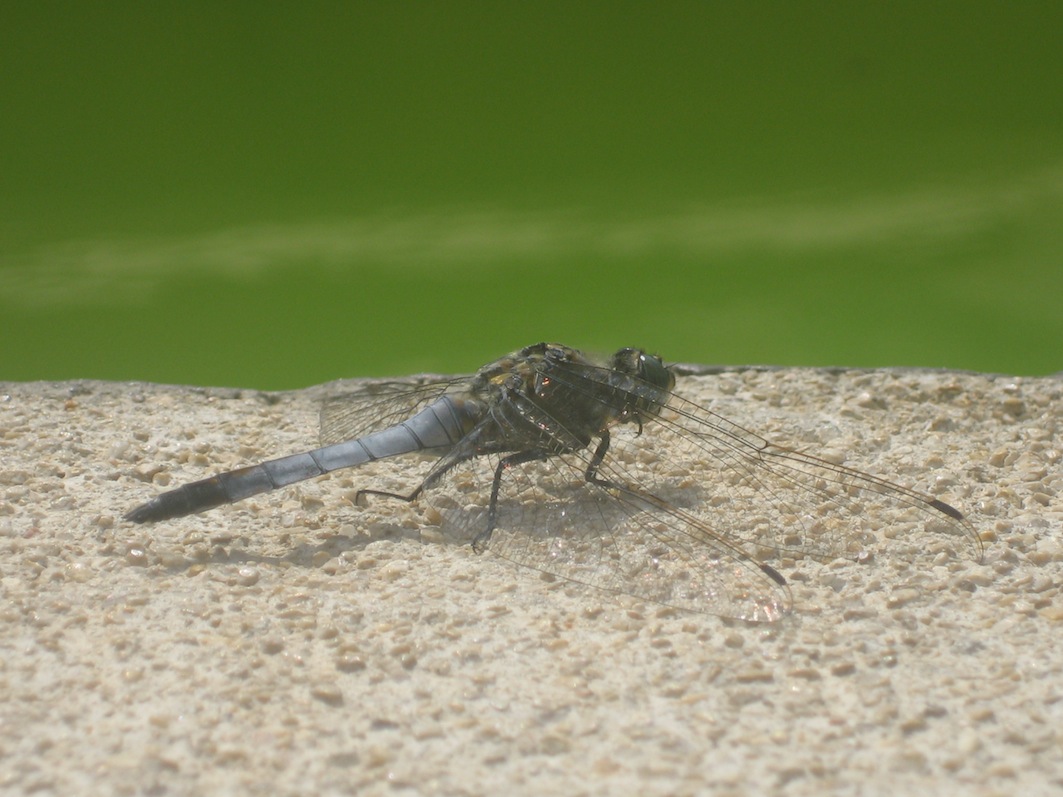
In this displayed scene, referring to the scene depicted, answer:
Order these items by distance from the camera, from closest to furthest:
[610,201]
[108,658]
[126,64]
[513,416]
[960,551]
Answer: [108,658]
[960,551]
[513,416]
[126,64]
[610,201]

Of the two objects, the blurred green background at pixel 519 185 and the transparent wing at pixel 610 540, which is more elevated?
the blurred green background at pixel 519 185

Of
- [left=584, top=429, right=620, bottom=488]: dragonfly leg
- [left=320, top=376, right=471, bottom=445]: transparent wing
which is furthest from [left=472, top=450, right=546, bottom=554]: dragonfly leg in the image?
[left=320, top=376, right=471, bottom=445]: transparent wing

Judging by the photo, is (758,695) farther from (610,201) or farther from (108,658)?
(610,201)

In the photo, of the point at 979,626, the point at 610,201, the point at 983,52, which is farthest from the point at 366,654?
the point at 983,52

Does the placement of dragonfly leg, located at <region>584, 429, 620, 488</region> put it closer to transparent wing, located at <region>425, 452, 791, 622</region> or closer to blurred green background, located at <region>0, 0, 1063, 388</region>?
transparent wing, located at <region>425, 452, 791, 622</region>

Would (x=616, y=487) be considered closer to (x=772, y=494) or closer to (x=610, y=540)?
(x=610, y=540)

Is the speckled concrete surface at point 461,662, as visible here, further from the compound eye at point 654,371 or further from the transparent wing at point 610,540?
the compound eye at point 654,371

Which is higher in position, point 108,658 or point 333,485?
point 333,485

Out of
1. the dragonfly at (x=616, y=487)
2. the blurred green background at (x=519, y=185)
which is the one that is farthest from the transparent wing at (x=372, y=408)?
the blurred green background at (x=519, y=185)
